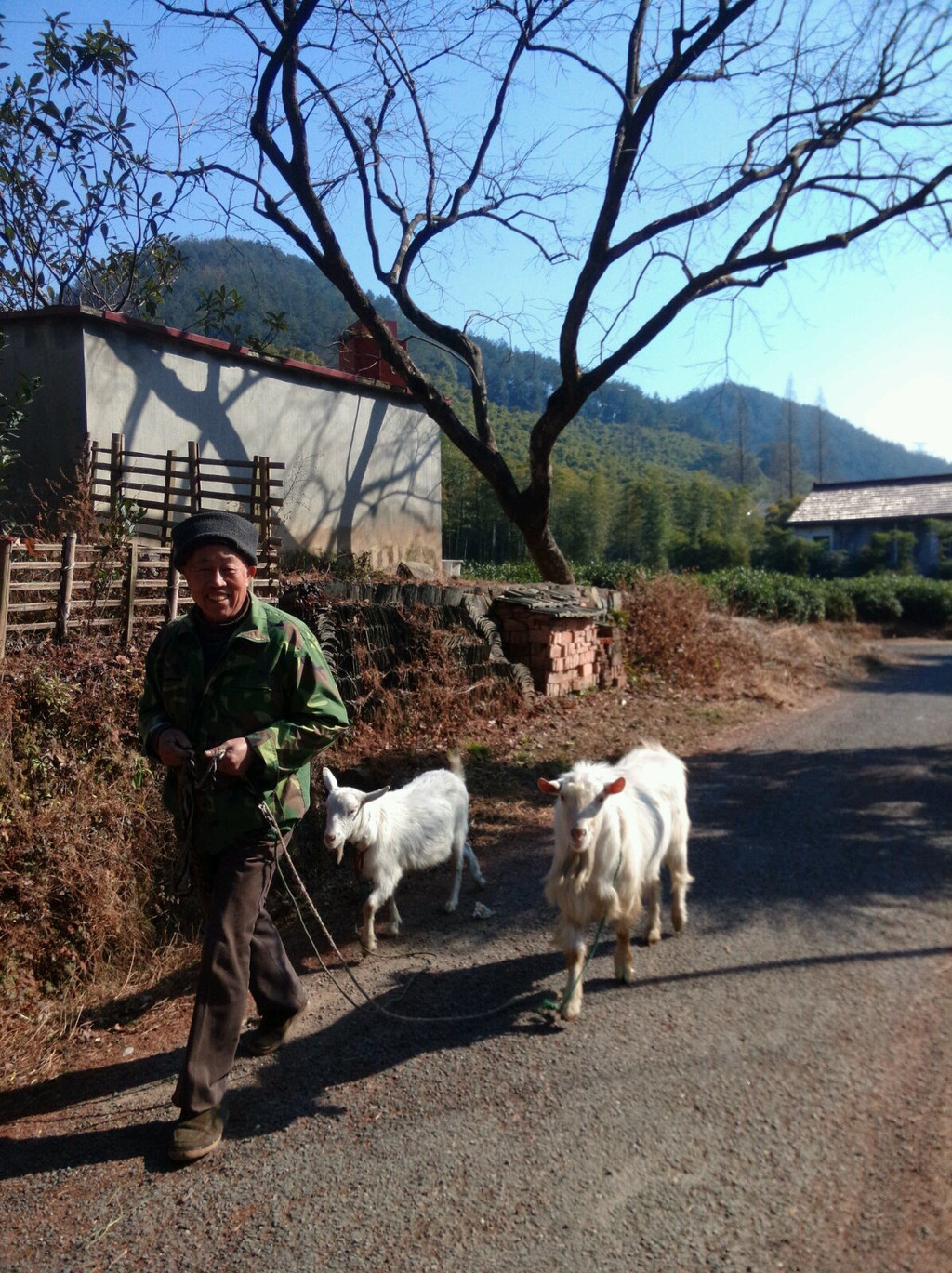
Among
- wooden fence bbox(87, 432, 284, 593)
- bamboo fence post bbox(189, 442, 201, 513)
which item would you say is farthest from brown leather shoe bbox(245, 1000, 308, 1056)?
bamboo fence post bbox(189, 442, 201, 513)

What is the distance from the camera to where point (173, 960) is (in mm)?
5176

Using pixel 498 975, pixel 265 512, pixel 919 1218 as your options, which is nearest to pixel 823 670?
pixel 265 512

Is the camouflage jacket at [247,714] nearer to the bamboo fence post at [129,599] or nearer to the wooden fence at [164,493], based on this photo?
the bamboo fence post at [129,599]

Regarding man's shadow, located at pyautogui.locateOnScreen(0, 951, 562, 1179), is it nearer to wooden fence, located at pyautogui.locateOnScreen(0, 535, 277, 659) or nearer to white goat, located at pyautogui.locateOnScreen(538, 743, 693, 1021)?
white goat, located at pyautogui.locateOnScreen(538, 743, 693, 1021)

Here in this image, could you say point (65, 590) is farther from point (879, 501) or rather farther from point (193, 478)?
point (879, 501)

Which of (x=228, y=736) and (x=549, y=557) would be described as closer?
(x=228, y=736)

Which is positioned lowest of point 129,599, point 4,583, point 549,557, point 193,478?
point 129,599

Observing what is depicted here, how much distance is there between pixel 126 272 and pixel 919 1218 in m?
17.2

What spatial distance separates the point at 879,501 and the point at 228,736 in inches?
1761

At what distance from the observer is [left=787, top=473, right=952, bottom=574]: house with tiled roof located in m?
39.2

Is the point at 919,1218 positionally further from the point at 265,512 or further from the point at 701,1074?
the point at 265,512

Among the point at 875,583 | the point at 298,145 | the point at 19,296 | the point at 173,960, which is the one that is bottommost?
the point at 173,960

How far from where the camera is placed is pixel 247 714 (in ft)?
12.0

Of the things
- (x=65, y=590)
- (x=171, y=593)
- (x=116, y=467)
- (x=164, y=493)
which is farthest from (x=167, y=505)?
(x=65, y=590)
